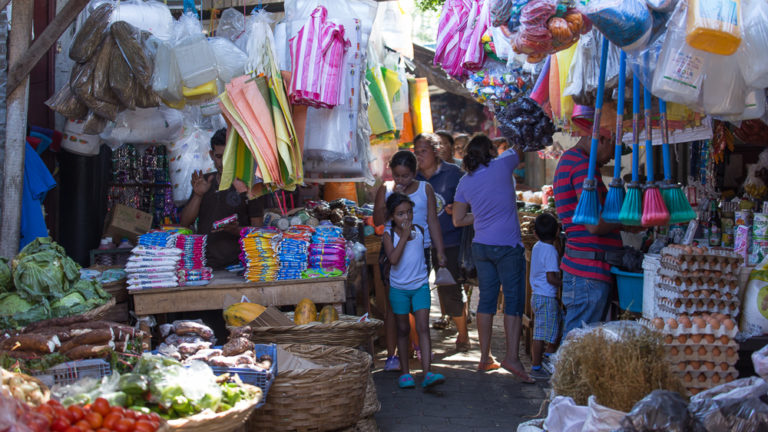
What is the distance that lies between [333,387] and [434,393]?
4.99ft

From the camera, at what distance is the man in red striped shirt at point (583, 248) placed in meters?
4.82

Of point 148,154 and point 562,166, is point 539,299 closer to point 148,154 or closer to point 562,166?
point 562,166

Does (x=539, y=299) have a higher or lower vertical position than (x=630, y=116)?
lower

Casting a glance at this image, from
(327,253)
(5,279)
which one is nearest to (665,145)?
(327,253)

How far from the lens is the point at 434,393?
5324 mm

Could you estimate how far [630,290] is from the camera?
15.1 feet

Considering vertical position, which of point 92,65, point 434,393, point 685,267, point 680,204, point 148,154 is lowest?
point 434,393

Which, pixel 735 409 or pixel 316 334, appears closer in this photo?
pixel 735 409

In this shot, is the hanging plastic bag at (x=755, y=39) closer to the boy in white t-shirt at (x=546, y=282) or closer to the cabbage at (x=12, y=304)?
the boy in white t-shirt at (x=546, y=282)

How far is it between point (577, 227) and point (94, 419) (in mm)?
3358

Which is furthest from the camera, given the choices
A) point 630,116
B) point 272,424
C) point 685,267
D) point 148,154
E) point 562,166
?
point 148,154

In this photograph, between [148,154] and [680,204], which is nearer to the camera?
[680,204]

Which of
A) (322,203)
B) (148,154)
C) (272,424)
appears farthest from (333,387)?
(148,154)

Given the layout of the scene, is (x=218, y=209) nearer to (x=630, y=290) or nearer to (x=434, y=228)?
(x=434, y=228)
